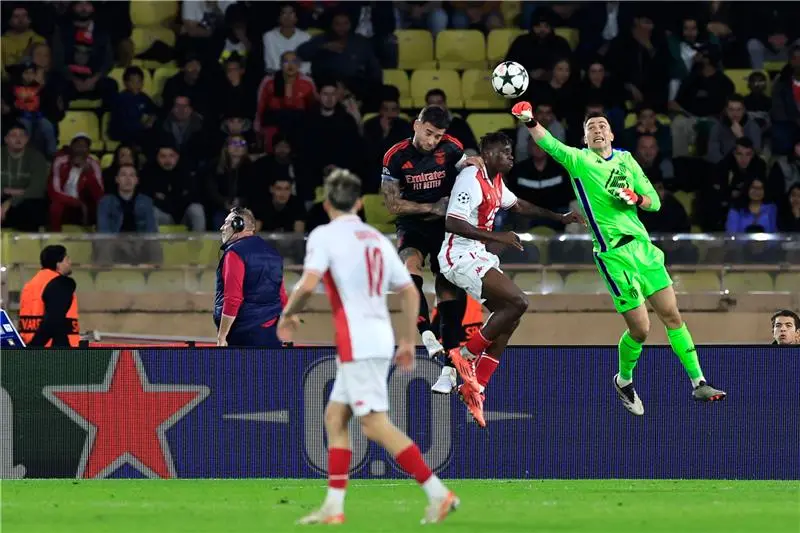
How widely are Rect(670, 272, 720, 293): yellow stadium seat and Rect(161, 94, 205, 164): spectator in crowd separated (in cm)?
576

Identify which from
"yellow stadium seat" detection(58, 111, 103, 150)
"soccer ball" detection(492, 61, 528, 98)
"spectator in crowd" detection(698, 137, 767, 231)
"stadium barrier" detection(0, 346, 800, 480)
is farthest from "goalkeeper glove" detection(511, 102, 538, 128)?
"yellow stadium seat" detection(58, 111, 103, 150)

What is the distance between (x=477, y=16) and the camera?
68.9 feet

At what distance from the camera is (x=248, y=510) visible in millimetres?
10391

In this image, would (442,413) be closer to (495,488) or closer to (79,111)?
(495,488)

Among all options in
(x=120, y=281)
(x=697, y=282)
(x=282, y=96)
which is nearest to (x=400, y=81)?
(x=282, y=96)

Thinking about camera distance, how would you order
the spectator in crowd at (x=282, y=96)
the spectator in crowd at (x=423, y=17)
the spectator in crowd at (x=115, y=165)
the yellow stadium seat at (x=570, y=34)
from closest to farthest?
1. the spectator in crowd at (x=115, y=165)
2. the spectator in crowd at (x=282, y=96)
3. the yellow stadium seat at (x=570, y=34)
4. the spectator in crowd at (x=423, y=17)

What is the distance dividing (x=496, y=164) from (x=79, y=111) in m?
8.97

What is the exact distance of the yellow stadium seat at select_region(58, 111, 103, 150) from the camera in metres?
19.8

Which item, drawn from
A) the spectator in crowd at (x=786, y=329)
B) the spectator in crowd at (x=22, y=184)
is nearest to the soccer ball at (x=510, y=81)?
the spectator in crowd at (x=786, y=329)

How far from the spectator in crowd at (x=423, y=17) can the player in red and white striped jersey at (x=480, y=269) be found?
8562mm

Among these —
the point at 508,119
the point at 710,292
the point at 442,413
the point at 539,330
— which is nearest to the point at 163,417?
the point at 442,413

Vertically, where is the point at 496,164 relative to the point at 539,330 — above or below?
above

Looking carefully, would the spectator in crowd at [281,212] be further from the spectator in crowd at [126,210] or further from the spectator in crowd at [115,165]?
the spectator in crowd at [115,165]

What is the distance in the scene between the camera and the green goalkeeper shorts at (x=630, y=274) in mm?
12281
